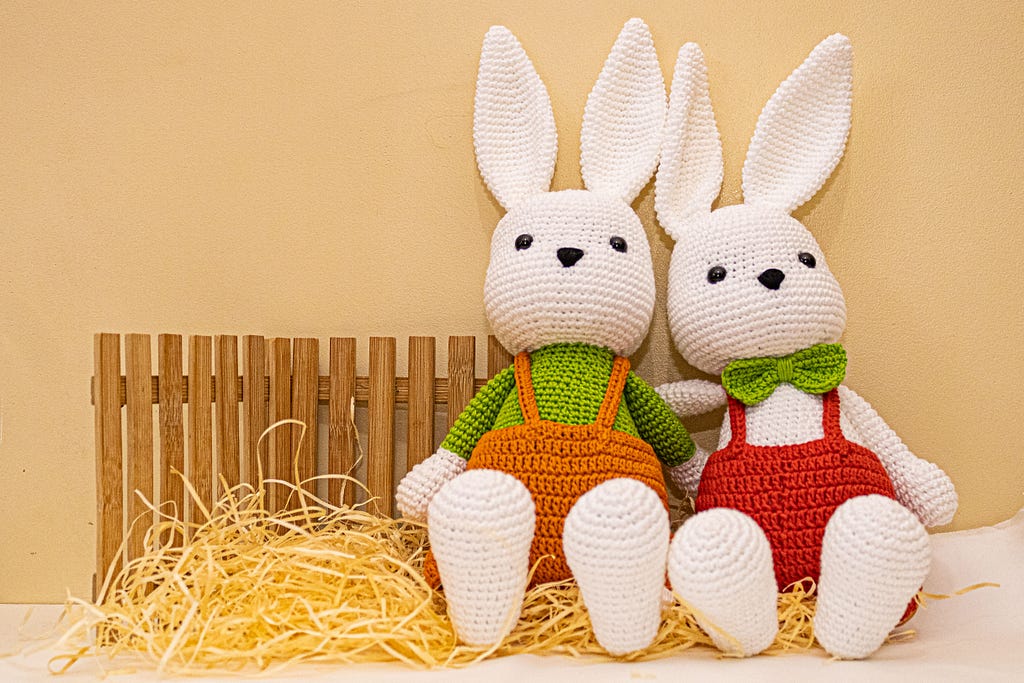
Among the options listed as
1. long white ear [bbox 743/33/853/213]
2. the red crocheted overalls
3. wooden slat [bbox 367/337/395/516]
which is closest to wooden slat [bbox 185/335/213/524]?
wooden slat [bbox 367/337/395/516]

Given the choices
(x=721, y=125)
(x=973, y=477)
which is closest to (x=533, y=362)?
(x=721, y=125)

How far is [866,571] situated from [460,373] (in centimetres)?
59

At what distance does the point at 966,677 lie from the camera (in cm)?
77

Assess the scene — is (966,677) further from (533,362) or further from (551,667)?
(533,362)

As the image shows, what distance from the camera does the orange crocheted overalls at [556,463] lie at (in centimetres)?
90

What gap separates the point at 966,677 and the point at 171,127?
1.27 metres

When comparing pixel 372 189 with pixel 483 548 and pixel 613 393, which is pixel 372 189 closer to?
pixel 613 393

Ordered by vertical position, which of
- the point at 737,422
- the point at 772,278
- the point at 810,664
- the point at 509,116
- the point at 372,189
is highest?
the point at 509,116

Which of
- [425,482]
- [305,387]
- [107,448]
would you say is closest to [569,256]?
[425,482]

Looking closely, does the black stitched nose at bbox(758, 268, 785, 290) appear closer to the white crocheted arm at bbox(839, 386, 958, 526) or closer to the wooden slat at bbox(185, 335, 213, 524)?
the white crocheted arm at bbox(839, 386, 958, 526)

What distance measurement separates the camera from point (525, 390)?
39.2 inches

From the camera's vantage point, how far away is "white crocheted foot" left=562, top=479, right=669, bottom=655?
749 millimetres

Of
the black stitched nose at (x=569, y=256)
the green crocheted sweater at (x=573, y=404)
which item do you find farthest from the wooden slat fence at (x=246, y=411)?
the black stitched nose at (x=569, y=256)

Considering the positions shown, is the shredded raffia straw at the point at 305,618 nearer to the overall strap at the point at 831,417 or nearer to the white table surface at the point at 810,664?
the white table surface at the point at 810,664
